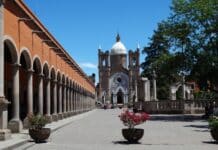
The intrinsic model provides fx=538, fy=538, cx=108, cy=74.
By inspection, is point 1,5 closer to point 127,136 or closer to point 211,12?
point 127,136

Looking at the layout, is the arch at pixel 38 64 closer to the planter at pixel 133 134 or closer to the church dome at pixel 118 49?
the planter at pixel 133 134

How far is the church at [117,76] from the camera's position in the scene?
16075 cm

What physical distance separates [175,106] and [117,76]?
102882mm

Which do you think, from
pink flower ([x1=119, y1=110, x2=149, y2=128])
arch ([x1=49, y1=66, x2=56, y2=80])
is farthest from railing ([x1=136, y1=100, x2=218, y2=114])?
pink flower ([x1=119, y1=110, x2=149, y2=128])

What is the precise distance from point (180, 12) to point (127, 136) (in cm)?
2679

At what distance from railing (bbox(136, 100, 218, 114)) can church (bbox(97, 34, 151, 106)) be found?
9484 centimetres

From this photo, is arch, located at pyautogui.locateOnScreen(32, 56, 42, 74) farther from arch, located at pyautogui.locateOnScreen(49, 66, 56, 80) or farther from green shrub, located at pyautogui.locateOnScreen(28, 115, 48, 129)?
green shrub, located at pyautogui.locateOnScreen(28, 115, 48, 129)

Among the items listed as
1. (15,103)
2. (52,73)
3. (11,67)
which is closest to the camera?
(15,103)

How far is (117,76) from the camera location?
163250mm

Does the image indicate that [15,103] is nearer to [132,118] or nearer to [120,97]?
[132,118]

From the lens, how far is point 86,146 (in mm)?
17484

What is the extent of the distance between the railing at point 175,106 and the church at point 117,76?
9484 centimetres

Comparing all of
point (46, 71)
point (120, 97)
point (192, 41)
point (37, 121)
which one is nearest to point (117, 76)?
point (120, 97)

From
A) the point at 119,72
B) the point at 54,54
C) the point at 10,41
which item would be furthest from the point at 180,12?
the point at 119,72
